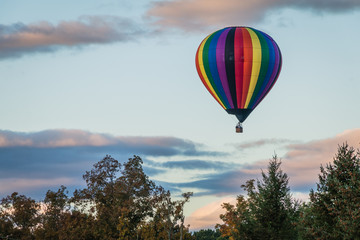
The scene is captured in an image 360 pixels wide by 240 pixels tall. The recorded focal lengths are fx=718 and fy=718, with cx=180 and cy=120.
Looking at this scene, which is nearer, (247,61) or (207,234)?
(247,61)

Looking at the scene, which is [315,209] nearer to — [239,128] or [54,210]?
[239,128]

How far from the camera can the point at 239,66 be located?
74.5 metres

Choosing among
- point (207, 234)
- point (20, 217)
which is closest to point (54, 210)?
point (20, 217)

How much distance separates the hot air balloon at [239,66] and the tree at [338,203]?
27.2m

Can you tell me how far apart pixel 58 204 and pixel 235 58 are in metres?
34.2

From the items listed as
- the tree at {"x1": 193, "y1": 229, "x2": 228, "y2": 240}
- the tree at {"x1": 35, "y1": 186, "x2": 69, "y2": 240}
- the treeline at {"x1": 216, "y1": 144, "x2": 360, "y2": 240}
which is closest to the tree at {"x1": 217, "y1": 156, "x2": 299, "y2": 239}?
the treeline at {"x1": 216, "y1": 144, "x2": 360, "y2": 240}

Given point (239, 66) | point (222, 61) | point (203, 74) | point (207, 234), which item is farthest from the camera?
point (207, 234)

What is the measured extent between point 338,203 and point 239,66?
30.4 meters

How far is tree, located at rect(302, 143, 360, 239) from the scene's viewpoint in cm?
4541

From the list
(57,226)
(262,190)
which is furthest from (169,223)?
(262,190)

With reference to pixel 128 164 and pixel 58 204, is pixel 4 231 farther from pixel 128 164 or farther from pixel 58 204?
pixel 128 164

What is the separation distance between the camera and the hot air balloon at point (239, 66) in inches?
2933

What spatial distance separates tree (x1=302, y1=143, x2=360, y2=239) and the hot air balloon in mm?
27230

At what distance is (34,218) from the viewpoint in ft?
309
